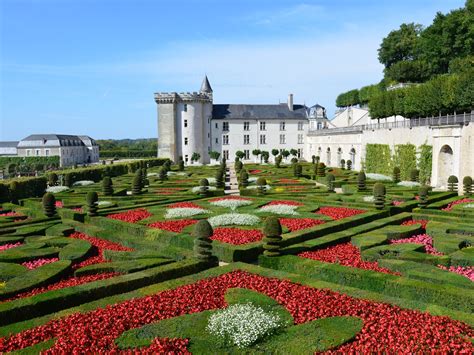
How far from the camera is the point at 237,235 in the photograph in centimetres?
1477

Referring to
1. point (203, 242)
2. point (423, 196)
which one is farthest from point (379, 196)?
point (203, 242)

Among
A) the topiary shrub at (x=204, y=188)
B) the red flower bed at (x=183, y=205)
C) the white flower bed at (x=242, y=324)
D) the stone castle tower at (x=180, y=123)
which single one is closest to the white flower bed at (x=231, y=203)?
the red flower bed at (x=183, y=205)

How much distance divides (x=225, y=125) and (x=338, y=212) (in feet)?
178

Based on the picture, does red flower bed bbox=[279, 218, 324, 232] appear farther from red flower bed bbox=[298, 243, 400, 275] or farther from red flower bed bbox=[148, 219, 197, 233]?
red flower bed bbox=[148, 219, 197, 233]

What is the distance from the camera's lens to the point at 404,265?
37.1ft

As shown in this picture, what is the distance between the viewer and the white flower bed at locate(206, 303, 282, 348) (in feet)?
23.9

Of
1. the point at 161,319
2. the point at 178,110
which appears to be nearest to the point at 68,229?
the point at 161,319

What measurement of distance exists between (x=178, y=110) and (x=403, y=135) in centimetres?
3895

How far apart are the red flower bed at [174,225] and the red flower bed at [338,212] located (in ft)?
19.2

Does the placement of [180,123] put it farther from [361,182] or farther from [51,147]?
[361,182]

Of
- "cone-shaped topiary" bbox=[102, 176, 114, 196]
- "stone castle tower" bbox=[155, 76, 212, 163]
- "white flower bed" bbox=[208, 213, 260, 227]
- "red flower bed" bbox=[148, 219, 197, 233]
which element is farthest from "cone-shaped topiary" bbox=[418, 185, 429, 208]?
"stone castle tower" bbox=[155, 76, 212, 163]

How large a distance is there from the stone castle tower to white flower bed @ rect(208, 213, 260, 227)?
51.1m

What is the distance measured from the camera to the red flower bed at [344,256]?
11.9 metres

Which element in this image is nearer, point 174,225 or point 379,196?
point 174,225
